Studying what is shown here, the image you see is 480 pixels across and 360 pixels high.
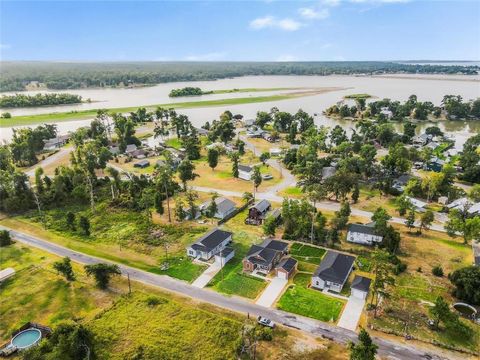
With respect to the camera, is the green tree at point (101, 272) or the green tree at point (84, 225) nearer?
the green tree at point (101, 272)

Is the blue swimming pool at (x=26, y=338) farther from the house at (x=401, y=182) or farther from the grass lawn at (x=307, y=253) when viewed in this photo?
the house at (x=401, y=182)

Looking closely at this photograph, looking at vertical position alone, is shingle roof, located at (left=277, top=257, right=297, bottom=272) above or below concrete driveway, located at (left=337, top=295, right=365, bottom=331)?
above

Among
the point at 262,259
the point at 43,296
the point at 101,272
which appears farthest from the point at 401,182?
the point at 43,296

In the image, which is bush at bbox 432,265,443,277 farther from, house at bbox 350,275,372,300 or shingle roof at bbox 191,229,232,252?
shingle roof at bbox 191,229,232,252

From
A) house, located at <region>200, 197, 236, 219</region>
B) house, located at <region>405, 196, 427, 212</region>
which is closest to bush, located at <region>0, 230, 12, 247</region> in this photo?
house, located at <region>200, 197, 236, 219</region>

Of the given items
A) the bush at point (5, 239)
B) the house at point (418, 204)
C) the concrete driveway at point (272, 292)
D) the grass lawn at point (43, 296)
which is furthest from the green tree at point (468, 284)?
the bush at point (5, 239)

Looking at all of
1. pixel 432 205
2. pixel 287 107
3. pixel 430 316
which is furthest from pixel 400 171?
pixel 287 107
